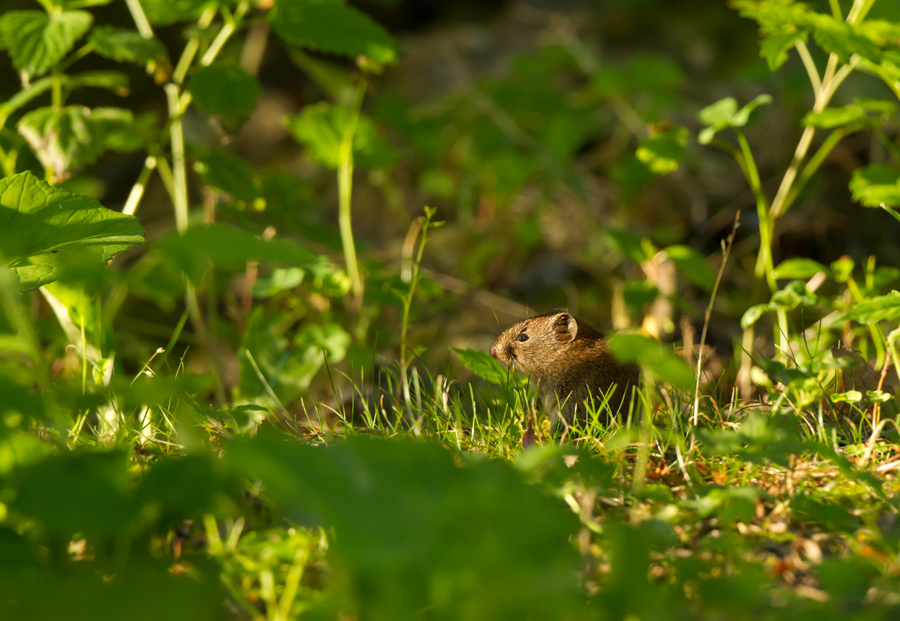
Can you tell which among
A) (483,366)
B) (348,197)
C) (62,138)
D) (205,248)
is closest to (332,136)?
(348,197)

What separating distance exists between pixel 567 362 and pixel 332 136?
1906 mm

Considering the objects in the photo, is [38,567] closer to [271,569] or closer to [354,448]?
[271,569]

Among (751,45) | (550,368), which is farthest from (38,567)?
(751,45)

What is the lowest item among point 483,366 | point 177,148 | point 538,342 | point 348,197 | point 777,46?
point 538,342

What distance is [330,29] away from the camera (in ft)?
12.2

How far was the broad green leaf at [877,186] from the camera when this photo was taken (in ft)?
10.6

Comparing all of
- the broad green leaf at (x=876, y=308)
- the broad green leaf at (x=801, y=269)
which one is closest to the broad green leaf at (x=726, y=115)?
the broad green leaf at (x=801, y=269)

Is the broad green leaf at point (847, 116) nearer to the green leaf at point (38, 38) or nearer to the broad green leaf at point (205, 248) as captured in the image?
the broad green leaf at point (205, 248)

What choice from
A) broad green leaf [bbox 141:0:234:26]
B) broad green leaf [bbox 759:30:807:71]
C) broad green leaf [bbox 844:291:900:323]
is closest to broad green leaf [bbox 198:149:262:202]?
broad green leaf [bbox 141:0:234:26]

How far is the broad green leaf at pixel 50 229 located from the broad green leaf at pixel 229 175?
133 cm

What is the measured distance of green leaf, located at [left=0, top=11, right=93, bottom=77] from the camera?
3383 mm

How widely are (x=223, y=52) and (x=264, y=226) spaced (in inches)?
42.4

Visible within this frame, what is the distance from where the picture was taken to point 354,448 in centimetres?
163

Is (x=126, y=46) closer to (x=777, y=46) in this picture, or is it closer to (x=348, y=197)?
(x=348, y=197)
